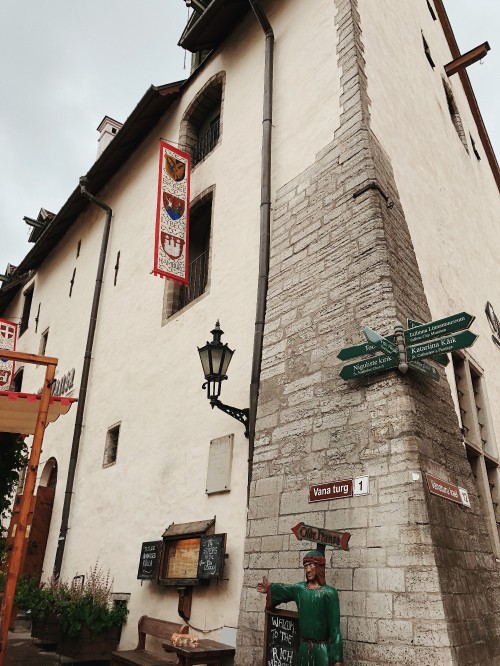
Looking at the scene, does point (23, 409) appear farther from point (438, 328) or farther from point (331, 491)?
point (438, 328)

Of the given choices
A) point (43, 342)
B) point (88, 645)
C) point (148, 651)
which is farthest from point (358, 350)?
point (43, 342)

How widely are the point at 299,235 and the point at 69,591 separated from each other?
16.7ft

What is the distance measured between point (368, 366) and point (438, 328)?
2.04 ft

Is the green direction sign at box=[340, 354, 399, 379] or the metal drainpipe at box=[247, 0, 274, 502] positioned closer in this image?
the green direction sign at box=[340, 354, 399, 379]

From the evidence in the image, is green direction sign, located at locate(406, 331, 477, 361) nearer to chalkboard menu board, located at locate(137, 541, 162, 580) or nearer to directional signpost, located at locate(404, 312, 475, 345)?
directional signpost, located at locate(404, 312, 475, 345)

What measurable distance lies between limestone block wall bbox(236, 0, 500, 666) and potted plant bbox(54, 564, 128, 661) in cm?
252

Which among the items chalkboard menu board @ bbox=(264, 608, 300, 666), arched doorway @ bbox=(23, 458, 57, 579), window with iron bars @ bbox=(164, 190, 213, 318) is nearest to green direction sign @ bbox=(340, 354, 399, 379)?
chalkboard menu board @ bbox=(264, 608, 300, 666)

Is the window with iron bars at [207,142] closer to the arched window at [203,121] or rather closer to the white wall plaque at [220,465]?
the arched window at [203,121]

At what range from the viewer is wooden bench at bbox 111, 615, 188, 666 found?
5.63m

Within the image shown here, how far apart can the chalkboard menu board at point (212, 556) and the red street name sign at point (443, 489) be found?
2.35 m

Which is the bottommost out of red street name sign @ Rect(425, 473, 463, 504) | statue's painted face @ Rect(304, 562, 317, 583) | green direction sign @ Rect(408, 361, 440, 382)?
statue's painted face @ Rect(304, 562, 317, 583)

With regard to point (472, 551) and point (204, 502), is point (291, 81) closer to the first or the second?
point (204, 502)

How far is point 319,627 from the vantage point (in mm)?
3707

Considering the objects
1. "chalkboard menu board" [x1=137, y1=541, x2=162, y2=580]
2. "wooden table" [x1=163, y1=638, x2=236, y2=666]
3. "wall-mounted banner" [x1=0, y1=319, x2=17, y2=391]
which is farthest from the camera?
"wall-mounted banner" [x1=0, y1=319, x2=17, y2=391]
